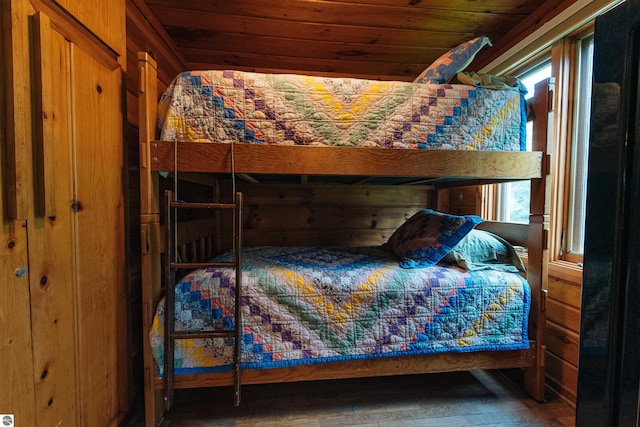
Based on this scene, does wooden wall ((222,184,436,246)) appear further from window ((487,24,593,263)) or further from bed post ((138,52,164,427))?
bed post ((138,52,164,427))

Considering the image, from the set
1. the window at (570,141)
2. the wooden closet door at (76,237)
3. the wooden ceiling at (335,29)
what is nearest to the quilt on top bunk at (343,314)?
the wooden closet door at (76,237)

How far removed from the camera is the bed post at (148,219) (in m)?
1.18

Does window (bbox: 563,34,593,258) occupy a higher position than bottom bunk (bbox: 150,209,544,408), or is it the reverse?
window (bbox: 563,34,593,258)

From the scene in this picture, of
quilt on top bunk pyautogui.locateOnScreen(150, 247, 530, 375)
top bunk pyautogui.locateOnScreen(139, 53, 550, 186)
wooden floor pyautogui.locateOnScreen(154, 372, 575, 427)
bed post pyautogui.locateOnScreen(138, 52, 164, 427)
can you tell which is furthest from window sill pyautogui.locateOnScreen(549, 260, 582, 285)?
bed post pyautogui.locateOnScreen(138, 52, 164, 427)

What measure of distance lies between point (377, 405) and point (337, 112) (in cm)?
151

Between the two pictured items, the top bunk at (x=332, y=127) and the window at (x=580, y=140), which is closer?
the top bunk at (x=332, y=127)

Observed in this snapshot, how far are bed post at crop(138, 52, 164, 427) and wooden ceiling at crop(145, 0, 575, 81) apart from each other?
2.86 ft

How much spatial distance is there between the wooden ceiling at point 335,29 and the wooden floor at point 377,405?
2.20m

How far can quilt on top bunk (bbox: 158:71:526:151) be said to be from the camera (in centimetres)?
122

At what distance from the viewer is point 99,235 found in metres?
1.14

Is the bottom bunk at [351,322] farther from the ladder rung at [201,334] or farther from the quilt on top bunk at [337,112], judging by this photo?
the quilt on top bunk at [337,112]

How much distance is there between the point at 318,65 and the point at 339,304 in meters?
2.00

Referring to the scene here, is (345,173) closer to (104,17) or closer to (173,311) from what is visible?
(173,311)

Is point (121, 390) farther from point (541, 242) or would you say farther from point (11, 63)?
point (541, 242)
